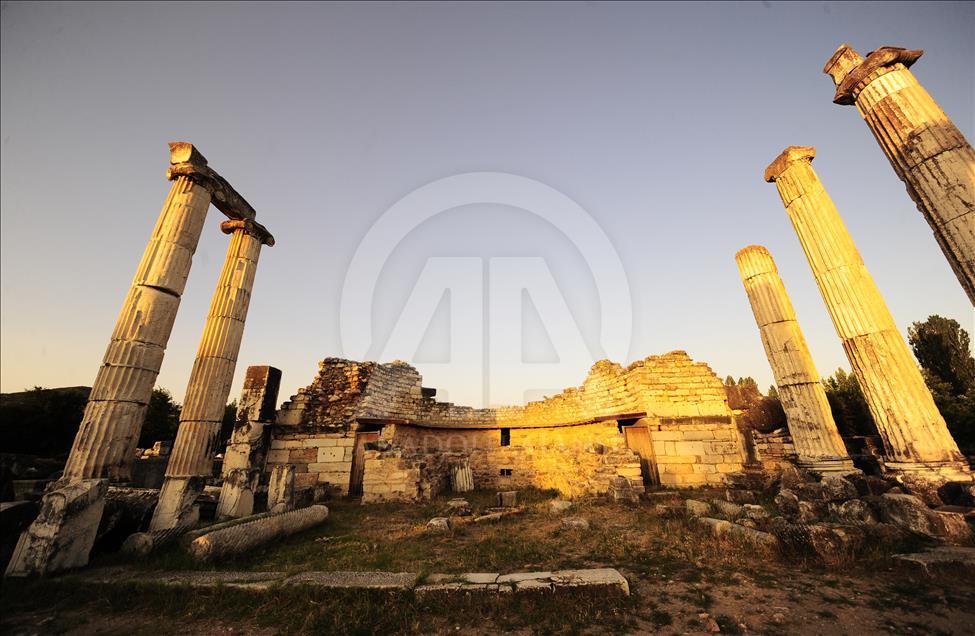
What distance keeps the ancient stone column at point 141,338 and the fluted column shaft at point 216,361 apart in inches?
57.5

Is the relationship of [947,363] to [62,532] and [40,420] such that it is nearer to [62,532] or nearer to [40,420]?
[62,532]

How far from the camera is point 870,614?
3.44 m

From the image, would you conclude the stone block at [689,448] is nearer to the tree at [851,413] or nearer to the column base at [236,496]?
the tree at [851,413]

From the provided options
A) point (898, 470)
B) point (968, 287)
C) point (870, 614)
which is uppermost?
point (968, 287)

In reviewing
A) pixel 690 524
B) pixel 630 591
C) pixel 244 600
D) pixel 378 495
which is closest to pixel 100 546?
pixel 244 600

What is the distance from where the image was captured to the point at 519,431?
1592 centimetres

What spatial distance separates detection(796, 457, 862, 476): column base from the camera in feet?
24.7

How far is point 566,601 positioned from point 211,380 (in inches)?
395

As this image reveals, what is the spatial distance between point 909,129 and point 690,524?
8.14 m

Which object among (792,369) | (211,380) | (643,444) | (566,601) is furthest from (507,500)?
(211,380)

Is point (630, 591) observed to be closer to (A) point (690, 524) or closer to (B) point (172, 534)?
(A) point (690, 524)

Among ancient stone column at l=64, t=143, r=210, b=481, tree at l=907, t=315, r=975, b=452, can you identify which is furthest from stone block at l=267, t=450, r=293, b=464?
tree at l=907, t=315, r=975, b=452

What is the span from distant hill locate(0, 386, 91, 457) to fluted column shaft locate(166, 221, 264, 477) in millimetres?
9036

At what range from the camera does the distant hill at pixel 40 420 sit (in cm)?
1307
